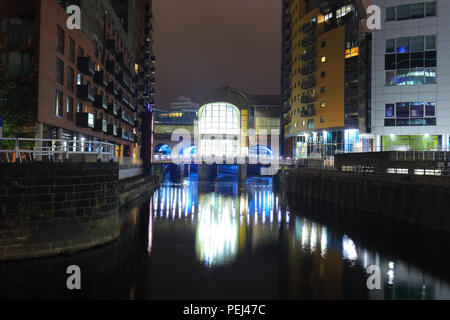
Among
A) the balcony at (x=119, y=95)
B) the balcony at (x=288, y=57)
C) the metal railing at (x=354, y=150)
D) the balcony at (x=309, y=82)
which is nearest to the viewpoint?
the metal railing at (x=354, y=150)

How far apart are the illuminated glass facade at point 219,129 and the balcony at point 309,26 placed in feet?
138

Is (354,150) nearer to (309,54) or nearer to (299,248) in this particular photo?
(309,54)

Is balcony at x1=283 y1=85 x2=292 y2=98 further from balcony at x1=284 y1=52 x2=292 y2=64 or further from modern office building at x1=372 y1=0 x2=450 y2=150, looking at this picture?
modern office building at x1=372 y1=0 x2=450 y2=150

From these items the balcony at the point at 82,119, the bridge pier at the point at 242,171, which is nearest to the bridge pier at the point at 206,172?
the bridge pier at the point at 242,171

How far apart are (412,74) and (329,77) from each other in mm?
21904

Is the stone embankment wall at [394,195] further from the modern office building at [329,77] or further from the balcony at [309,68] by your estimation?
the balcony at [309,68]

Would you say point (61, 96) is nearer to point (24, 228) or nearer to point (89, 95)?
point (89, 95)

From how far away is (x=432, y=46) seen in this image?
1795 inches

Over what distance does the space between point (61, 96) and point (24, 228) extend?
2543cm

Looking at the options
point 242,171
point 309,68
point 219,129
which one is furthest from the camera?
Answer: point 219,129

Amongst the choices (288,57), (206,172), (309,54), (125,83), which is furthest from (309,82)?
(206,172)

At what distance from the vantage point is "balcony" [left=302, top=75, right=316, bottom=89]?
72.4 metres

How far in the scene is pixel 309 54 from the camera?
73375 millimetres

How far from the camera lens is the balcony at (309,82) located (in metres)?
72.4
